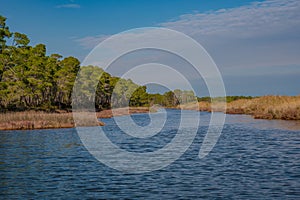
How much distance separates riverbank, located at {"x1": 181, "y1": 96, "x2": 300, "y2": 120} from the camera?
183 ft

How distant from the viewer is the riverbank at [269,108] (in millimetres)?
55628

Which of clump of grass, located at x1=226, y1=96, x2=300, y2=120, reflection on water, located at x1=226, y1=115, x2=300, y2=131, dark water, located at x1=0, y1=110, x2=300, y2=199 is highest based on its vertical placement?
clump of grass, located at x1=226, y1=96, x2=300, y2=120

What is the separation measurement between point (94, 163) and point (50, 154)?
17.7ft

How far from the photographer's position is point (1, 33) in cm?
5825

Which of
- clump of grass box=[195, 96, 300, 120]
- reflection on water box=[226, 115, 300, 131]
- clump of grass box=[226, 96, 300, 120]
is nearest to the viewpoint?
reflection on water box=[226, 115, 300, 131]

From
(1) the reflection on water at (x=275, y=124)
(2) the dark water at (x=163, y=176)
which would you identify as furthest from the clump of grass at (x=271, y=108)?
(2) the dark water at (x=163, y=176)

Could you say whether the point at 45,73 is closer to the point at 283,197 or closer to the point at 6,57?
the point at 6,57

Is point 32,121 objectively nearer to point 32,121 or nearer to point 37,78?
point 32,121

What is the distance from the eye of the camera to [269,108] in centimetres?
6312

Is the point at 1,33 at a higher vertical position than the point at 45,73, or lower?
higher

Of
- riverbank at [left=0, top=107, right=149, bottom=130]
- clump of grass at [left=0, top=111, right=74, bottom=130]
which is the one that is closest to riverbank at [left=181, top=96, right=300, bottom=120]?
riverbank at [left=0, top=107, right=149, bottom=130]

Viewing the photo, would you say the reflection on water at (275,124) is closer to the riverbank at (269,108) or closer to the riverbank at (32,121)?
the riverbank at (269,108)

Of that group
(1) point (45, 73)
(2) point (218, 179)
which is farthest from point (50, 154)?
(1) point (45, 73)

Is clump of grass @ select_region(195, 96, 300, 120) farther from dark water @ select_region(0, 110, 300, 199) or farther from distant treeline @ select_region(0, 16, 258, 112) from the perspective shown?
distant treeline @ select_region(0, 16, 258, 112)
